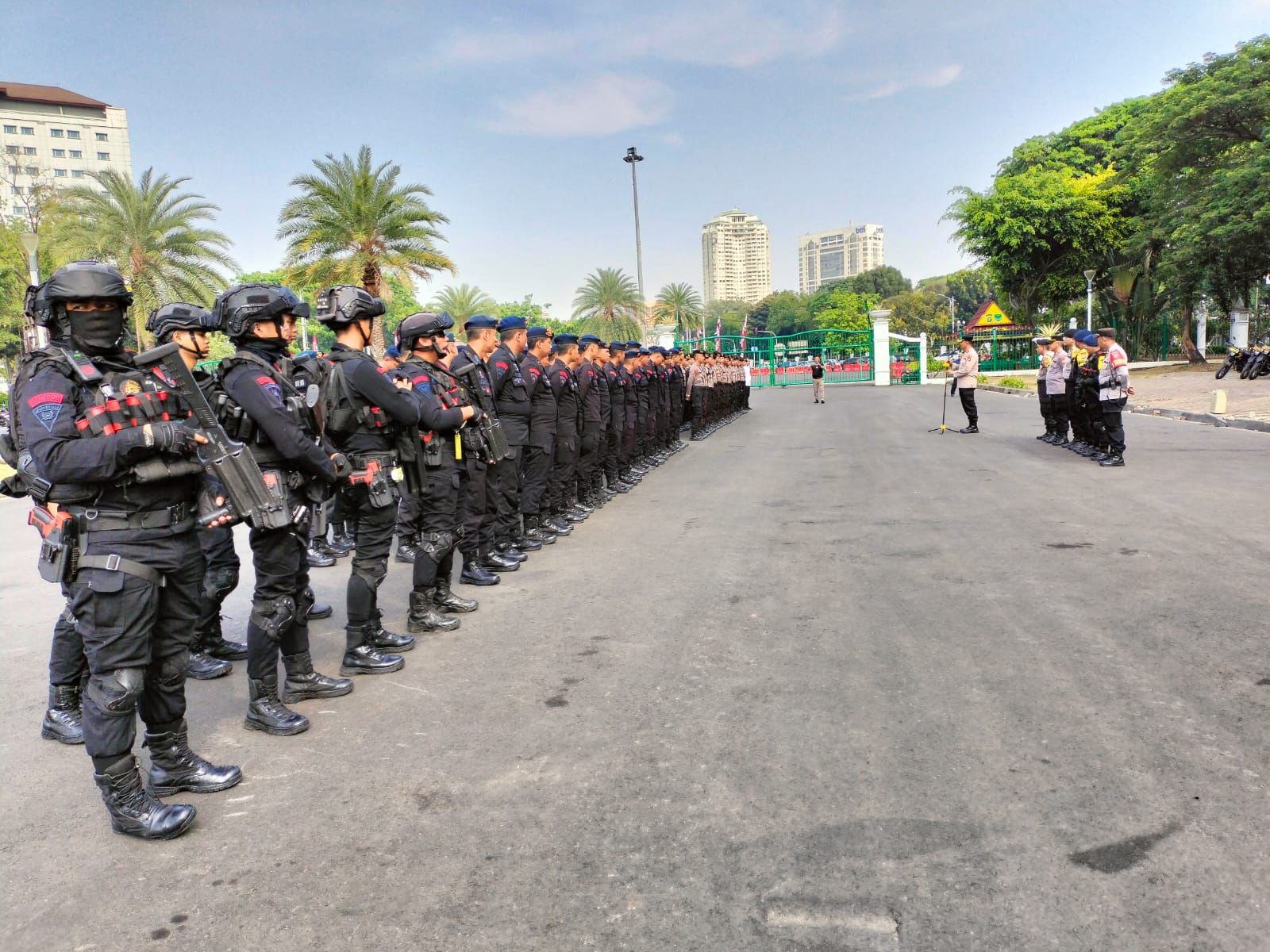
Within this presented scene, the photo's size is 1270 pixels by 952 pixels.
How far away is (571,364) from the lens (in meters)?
9.23

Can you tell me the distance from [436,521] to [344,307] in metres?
1.45

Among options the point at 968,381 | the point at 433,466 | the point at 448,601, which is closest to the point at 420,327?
the point at 433,466

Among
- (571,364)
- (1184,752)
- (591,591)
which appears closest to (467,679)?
(591,591)

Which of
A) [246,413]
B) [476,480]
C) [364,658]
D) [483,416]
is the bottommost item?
[364,658]

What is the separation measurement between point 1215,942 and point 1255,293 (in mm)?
48067

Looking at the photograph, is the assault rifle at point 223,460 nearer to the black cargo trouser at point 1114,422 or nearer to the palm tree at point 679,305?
the black cargo trouser at point 1114,422

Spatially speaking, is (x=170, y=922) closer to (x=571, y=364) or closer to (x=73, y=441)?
(x=73, y=441)

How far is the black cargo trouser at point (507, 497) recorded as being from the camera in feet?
23.4

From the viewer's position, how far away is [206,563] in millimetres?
4770

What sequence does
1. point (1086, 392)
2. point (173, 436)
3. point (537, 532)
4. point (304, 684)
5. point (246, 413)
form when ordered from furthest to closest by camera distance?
point (1086, 392) < point (537, 532) < point (304, 684) < point (246, 413) < point (173, 436)

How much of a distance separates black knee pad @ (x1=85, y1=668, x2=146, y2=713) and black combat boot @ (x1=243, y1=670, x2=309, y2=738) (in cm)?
87

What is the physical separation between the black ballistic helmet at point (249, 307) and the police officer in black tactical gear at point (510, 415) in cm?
289

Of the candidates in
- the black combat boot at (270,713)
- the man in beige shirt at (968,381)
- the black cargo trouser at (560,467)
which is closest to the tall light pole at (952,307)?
the man in beige shirt at (968,381)

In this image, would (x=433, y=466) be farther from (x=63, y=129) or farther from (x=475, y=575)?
(x=63, y=129)
